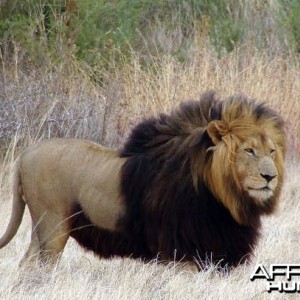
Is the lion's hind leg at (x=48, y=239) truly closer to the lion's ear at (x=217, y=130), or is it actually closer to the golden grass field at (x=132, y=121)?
the golden grass field at (x=132, y=121)

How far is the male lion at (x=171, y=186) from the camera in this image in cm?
564

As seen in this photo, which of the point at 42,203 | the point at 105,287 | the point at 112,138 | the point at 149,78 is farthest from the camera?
the point at 149,78

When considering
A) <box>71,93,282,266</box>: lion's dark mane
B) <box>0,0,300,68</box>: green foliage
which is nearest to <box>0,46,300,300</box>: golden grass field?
<box>71,93,282,266</box>: lion's dark mane

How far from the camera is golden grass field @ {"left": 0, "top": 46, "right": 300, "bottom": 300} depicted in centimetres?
565

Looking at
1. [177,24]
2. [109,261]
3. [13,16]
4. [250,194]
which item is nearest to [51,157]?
[109,261]

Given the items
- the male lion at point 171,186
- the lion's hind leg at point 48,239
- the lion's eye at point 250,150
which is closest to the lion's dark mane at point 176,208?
the male lion at point 171,186

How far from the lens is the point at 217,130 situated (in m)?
5.68

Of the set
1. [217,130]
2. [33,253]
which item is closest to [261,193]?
[217,130]

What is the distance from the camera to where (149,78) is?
1070 cm

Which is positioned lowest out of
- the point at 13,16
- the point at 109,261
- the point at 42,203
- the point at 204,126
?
the point at 109,261

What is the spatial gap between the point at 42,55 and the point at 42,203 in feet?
16.2

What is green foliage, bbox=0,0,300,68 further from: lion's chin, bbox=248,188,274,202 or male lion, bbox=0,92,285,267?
lion's chin, bbox=248,188,274,202

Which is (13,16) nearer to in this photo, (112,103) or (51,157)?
(112,103)

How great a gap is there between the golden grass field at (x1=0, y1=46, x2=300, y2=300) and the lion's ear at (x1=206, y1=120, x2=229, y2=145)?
2.30 feet
